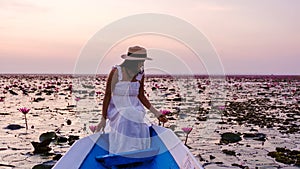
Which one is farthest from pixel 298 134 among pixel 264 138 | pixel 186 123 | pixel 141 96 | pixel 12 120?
pixel 12 120

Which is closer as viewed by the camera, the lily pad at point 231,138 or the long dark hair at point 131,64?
the long dark hair at point 131,64

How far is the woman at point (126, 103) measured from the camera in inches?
168

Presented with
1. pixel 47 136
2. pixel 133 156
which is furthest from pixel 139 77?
pixel 47 136

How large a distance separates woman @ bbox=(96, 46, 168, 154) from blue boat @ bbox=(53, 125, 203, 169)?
267mm

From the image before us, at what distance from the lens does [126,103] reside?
14.3 feet

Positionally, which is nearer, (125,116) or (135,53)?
(135,53)

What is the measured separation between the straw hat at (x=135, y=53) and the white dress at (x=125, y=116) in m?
0.18

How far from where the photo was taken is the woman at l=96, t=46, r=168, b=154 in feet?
14.0

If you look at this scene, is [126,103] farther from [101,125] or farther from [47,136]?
[47,136]

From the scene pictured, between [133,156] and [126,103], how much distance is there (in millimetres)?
825

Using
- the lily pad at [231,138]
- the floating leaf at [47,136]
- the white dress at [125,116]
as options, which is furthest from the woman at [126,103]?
the lily pad at [231,138]

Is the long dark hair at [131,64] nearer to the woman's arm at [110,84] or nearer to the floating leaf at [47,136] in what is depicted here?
the woman's arm at [110,84]

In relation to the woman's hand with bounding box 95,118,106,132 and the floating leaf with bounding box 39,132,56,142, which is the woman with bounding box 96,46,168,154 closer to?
the woman's hand with bounding box 95,118,106,132

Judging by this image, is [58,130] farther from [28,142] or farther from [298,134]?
[298,134]
